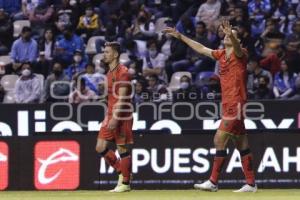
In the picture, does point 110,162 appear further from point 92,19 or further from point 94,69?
point 92,19

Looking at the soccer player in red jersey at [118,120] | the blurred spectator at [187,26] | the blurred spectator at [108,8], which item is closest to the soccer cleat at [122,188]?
the soccer player in red jersey at [118,120]

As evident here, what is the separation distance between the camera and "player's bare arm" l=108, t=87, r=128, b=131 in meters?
13.8

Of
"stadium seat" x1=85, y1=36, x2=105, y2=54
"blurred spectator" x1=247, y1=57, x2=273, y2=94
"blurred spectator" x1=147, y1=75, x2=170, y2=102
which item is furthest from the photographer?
"stadium seat" x1=85, y1=36, x2=105, y2=54

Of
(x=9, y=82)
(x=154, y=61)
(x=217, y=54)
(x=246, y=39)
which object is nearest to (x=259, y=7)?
(x=246, y=39)

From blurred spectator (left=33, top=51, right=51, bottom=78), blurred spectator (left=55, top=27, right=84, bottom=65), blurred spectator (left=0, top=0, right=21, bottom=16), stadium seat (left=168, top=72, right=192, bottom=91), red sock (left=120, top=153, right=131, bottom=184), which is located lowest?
red sock (left=120, top=153, right=131, bottom=184)

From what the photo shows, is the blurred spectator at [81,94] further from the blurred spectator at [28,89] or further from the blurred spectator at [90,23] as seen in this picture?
the blurred spectator at [90,23]

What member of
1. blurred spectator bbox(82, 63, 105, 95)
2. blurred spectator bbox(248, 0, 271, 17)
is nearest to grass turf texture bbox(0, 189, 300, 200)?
blurred spectator bbox(82, 63, 105, 95)

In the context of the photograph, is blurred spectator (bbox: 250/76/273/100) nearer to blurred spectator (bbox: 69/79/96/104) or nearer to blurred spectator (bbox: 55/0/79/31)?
blurred spectator (bbox: 69/79/96/104)

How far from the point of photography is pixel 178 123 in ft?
53.2

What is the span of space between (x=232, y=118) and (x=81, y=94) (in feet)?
19.0

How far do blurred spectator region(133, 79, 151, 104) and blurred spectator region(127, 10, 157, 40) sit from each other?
2566mm

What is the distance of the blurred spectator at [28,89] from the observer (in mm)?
19188

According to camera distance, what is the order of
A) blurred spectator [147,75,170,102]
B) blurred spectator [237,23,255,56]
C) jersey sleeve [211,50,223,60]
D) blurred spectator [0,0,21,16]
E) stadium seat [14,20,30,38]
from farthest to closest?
blurred spectator [0,0,21,16]
stadium seat [14,20,30,38]
blurred spectator [237,23,255,56]
blurred spectator [147,75,170,102]
jersey sleeve [211,50,223,60]

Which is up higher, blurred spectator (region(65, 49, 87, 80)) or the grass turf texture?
blurred spectator (region(65, 49, 87, 80))
